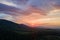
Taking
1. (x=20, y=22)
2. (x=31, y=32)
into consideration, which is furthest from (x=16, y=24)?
(x=31, y=32)

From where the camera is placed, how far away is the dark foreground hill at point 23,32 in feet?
10.8

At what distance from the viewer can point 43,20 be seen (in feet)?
11.1

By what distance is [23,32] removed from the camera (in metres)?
3.36

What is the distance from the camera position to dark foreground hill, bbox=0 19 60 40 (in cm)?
331

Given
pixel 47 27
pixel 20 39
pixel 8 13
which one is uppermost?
pixel 8 13

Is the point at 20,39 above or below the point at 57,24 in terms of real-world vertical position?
below

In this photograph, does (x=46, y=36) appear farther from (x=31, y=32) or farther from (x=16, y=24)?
(x=16, y=24)

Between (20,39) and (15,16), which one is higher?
(15,16)

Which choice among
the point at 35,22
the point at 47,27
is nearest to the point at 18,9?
the point at 35,22

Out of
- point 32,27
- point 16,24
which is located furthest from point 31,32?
point 16,24

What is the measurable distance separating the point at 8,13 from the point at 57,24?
2.88ft

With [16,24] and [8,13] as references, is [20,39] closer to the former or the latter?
[16,24]

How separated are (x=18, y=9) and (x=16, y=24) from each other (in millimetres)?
269

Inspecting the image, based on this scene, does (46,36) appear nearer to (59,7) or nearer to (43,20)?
(43,20)
